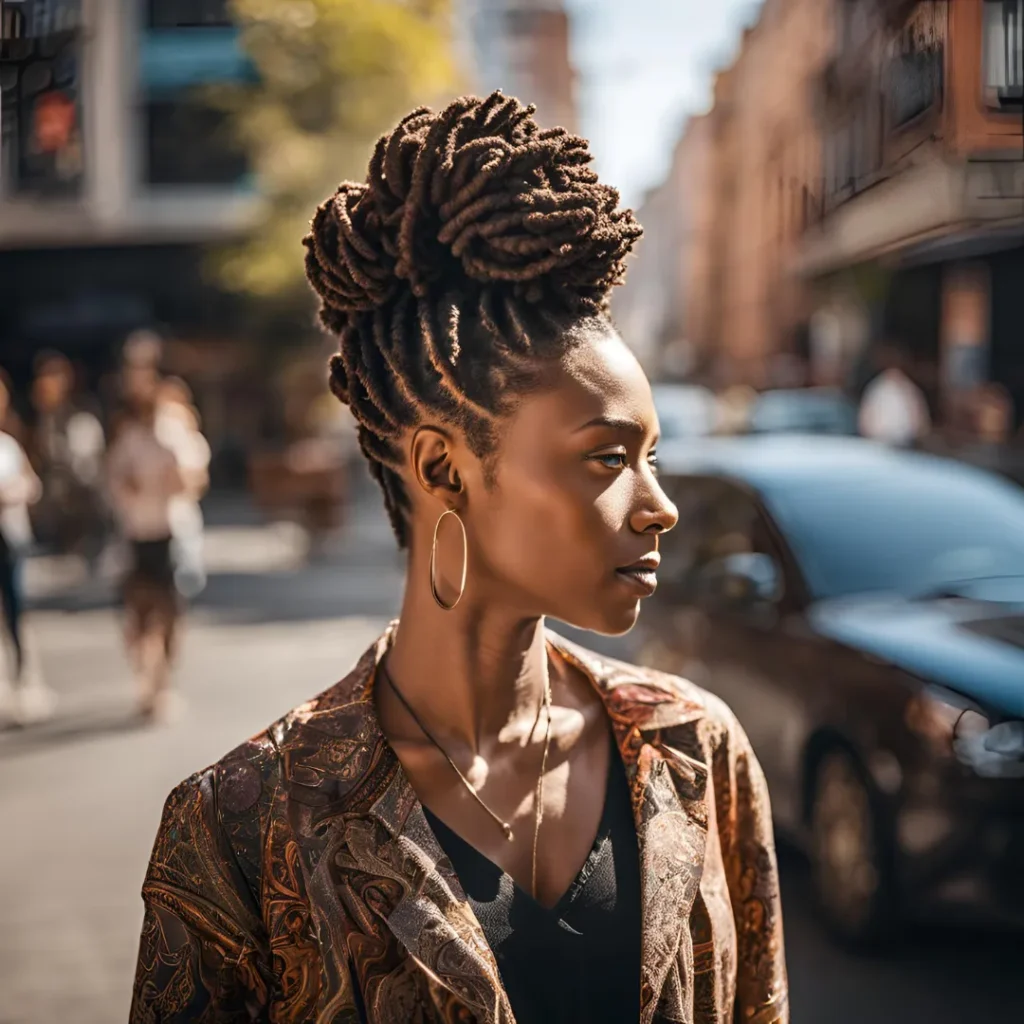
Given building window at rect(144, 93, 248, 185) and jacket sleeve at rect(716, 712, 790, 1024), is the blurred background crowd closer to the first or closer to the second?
jacket sleeve at rect(716, 712, 790, 1024)

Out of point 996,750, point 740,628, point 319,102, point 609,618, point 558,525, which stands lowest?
point 996,750

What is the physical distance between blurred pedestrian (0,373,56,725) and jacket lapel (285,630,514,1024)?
682 centimetres

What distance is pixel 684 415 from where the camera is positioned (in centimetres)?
2092

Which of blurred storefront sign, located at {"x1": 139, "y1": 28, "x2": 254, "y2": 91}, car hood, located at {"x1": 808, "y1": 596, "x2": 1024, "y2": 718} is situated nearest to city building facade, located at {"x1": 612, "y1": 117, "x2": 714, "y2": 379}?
blurred storefront sign, located at {"x1": 139, "y1": 28, "x2": 254, "y2": 91}

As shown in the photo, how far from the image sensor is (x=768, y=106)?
118 feet

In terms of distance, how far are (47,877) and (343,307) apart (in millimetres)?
4539

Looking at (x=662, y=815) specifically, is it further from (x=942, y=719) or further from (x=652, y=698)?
(x=942, y=719)

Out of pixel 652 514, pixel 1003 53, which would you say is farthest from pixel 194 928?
pixel 1003 53

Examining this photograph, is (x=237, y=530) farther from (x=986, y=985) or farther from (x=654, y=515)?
(x=654, y=515)

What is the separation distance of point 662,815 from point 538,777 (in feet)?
0.56

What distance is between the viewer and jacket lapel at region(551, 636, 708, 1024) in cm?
Result: 169

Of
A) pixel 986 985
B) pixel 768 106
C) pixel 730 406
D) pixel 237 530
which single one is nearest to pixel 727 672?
pixel 986 985

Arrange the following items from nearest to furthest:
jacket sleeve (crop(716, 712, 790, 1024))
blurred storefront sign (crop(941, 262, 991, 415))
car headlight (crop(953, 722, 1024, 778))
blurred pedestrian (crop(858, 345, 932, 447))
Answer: jacket sleeve (crop(716, 712, 790, 1024))
car headlight (crop(953, 722, 1024, 778))
blurred pedestrian (crop(858, 345, 932, 447))
blurred storefront sign (crop(941, 262, 991, 415))

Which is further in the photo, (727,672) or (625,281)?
(727,672)
